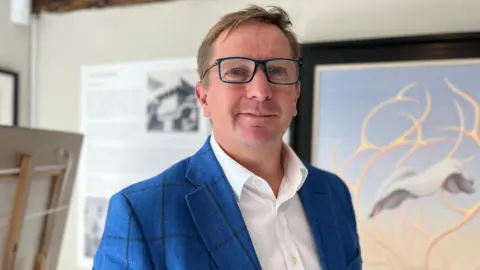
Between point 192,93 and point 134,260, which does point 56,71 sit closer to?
point 192,93

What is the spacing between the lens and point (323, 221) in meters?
0.98

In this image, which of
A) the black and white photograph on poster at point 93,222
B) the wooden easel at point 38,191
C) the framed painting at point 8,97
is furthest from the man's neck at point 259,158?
the framed painting at point 8,97

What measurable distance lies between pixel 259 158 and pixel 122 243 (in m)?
0.29

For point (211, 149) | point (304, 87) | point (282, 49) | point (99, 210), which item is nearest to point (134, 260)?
point (211, 149)

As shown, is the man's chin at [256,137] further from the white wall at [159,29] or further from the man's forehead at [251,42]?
the white wall at [159,29]

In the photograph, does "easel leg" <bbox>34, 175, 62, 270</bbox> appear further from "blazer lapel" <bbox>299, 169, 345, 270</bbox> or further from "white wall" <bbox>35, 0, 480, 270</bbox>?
"blazer lapel" <bbox>299, 169, 345, 270</bbox>

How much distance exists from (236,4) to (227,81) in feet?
2.19

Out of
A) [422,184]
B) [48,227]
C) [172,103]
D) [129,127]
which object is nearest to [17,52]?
[129,127]

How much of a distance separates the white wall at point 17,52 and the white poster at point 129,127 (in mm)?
228

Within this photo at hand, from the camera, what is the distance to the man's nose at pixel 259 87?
859 millimetres

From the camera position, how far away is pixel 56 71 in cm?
174

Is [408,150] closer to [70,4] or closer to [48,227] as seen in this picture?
[48,227]

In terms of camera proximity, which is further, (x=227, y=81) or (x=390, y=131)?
(x=390, y=131)

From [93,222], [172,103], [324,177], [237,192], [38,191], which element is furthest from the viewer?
[93,222]
